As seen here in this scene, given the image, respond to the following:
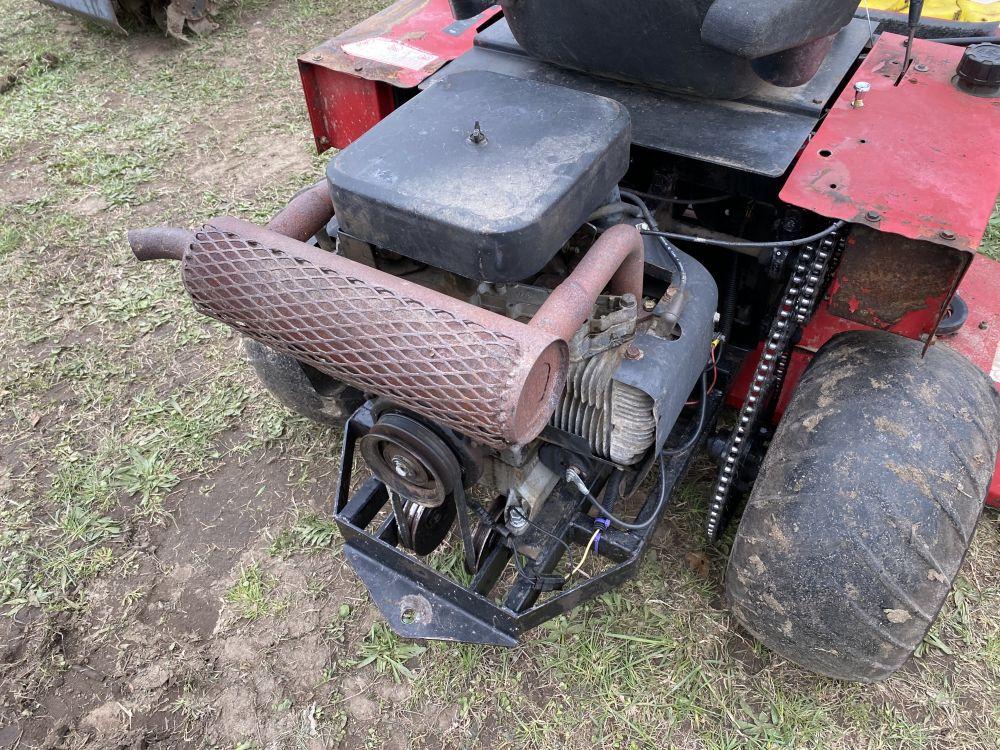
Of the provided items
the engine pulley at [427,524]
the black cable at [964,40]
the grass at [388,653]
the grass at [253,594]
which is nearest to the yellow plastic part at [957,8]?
the black cable at [964,40]

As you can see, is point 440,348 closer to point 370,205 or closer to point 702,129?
point 370,205

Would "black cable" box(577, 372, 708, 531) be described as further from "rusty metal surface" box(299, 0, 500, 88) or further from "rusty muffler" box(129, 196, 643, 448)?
"rusty metal surface" box(299, 0, 500, 88)

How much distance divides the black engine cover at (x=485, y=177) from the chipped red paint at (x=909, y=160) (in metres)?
0.45

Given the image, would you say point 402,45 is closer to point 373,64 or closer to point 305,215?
point 373,64

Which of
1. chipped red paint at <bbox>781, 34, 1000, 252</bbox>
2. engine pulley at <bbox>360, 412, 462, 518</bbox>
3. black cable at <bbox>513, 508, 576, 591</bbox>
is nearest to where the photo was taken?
chipped red paint at <bbox>781, 34, 1000, 252</bbox>

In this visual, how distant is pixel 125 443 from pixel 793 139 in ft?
7.77

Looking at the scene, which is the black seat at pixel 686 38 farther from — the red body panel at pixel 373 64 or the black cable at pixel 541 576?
the black cable at pixel 541 576

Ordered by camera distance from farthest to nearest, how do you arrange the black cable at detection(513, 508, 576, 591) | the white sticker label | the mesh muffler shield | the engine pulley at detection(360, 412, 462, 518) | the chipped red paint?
the white sticker label
the black cable at detection(513, 508, 576, 591)
the engine pulley at detection(360, 412, 462, 518)
the chipped red paint
the mesh muffler shield

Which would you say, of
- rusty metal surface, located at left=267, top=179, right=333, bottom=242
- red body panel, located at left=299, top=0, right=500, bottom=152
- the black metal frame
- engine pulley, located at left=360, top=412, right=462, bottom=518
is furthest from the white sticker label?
engine pulley, located at left=360, top=412, right=462, bottom=518

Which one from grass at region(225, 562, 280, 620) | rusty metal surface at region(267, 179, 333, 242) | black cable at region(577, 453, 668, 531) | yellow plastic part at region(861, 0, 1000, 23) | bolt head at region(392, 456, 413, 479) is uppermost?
rusty metal surface at region(267, 179, 333, 242)

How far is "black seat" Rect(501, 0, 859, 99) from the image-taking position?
1.45m

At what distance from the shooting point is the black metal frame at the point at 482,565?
188 centimetres

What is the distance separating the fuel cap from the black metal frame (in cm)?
97

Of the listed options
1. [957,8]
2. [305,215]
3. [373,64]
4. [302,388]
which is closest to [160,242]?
[305,215]
